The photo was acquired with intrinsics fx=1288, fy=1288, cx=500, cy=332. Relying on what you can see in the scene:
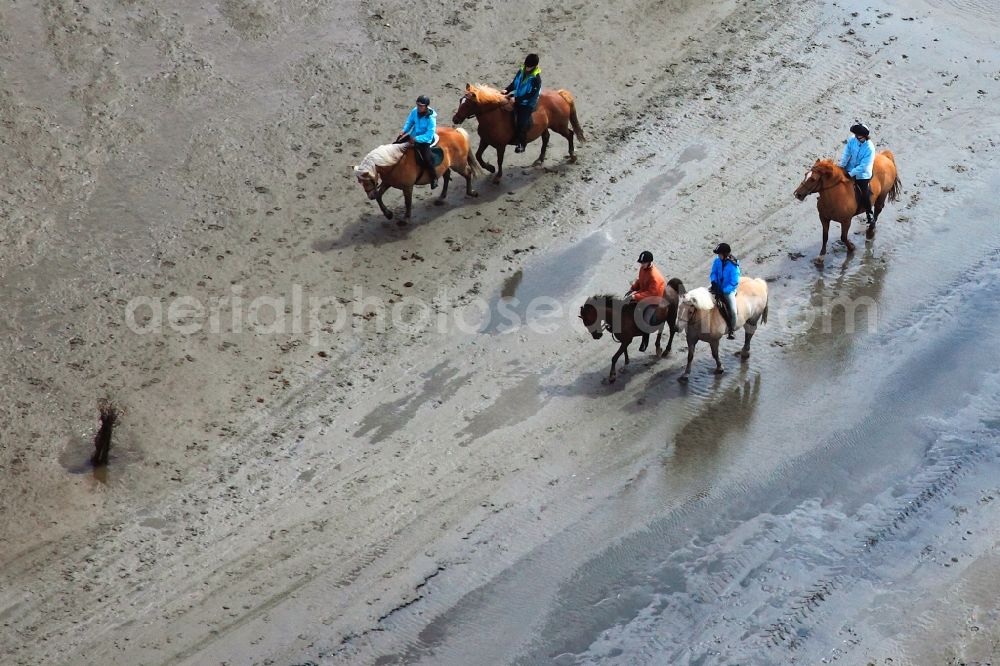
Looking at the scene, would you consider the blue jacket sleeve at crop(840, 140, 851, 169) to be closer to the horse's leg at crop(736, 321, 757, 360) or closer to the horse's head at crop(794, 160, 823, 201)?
the horse's head at crop(794, 160, 823, 201)

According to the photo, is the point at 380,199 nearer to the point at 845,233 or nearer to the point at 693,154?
the point at 693,154

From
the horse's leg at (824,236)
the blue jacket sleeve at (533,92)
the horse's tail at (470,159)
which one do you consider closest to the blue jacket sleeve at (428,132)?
the horse's tail at (470,159)

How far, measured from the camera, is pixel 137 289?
16438mm

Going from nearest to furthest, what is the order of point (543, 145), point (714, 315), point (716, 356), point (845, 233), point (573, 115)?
point (714, 315) < point (716, 356) < point (845, 233) < point (573, 115) < point (543, 145)

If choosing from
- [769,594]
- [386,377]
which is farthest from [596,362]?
[769,594]

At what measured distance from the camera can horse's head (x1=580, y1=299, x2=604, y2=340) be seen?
50.2ft

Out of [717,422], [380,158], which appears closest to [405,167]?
[380,158]

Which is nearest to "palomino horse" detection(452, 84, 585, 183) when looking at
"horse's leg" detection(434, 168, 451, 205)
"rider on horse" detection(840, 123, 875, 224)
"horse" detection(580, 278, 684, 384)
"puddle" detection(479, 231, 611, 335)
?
"horse's leg" detection(434, 168, 451, 205)

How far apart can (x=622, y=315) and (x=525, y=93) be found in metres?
4.80

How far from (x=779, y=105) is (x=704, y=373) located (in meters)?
6.66

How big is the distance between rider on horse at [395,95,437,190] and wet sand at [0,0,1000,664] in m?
1.14

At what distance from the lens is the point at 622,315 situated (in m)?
15.3

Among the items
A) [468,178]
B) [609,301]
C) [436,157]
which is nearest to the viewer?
[609,301]

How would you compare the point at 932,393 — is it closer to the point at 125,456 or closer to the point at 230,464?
the point at 230,464
